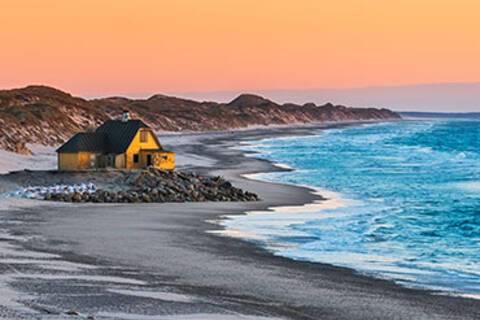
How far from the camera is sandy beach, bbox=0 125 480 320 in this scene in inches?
639

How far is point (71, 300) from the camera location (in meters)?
16.4

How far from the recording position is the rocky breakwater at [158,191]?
39.6 meters

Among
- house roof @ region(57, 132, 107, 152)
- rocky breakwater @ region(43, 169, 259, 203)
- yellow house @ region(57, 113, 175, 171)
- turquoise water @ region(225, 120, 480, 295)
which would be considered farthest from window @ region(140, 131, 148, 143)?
turquoise water @ region(225, 120, 480, 295)

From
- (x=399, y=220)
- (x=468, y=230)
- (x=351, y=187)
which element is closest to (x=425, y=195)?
(x=351, y=187)

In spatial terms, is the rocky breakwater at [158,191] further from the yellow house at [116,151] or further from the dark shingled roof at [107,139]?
the dark shingled roof at [107,139]

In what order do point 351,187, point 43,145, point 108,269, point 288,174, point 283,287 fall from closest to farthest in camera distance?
point 283,287
point 108,269
point 351,187
point 288,174
point 43,145

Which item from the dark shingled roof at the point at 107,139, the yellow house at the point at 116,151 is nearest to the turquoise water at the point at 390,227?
the yellow house at the point at 116,151

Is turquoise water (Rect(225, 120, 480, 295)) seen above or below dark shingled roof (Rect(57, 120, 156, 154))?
below

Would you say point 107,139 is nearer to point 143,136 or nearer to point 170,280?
point 143,136

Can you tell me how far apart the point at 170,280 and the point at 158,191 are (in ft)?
71.7

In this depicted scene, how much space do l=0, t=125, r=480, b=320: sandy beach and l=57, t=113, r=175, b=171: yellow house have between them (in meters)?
17.0

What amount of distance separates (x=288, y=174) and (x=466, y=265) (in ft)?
123

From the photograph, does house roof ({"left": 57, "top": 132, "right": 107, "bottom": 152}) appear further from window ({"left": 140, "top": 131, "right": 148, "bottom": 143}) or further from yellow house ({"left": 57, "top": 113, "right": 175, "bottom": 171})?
window ({"left": 140, "top": 131, "right": 148, "bottom": 143})

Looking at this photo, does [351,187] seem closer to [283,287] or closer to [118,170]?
[118,170]
